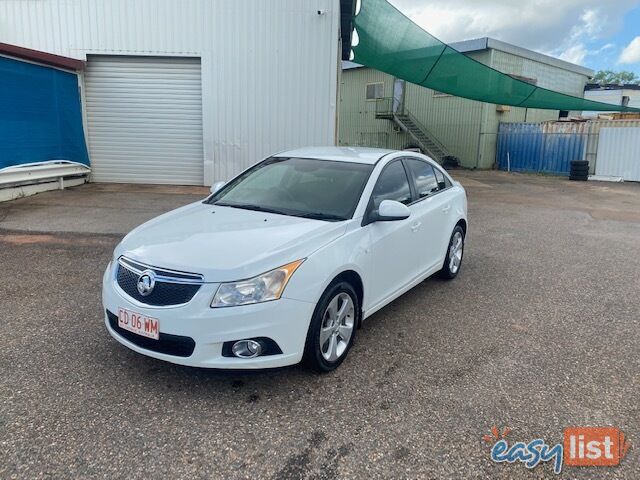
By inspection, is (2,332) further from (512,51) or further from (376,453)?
(512,51)

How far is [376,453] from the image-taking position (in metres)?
2.67

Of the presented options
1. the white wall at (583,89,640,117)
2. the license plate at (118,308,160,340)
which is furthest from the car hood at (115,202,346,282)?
the white wall at (583,89,640,117)

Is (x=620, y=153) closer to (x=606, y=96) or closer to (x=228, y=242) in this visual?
(x=606, y=96)

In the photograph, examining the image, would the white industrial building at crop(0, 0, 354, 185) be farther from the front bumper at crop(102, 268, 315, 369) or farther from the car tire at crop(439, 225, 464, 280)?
the front bumper at crop(102, 268, 315, 369)

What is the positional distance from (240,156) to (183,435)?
415 inches

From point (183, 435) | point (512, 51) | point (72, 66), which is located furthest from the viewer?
point (512, 51)

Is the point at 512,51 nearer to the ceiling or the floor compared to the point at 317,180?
nearer to the ceiling

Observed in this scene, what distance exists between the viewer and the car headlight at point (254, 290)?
9.75 ft

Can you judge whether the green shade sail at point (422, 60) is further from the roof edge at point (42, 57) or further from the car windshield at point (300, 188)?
the car windshield at point (300, 188)

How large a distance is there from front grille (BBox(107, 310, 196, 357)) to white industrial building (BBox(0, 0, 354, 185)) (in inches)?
387

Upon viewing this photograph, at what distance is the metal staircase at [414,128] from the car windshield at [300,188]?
2035 centimetres

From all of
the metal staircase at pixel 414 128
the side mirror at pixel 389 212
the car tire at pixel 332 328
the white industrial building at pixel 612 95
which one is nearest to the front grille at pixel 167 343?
the car tire at pixel 332 328

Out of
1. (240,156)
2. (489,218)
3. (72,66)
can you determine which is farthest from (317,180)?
(72,66)

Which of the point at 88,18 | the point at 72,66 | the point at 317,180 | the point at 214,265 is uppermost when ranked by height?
the point at 88,18
